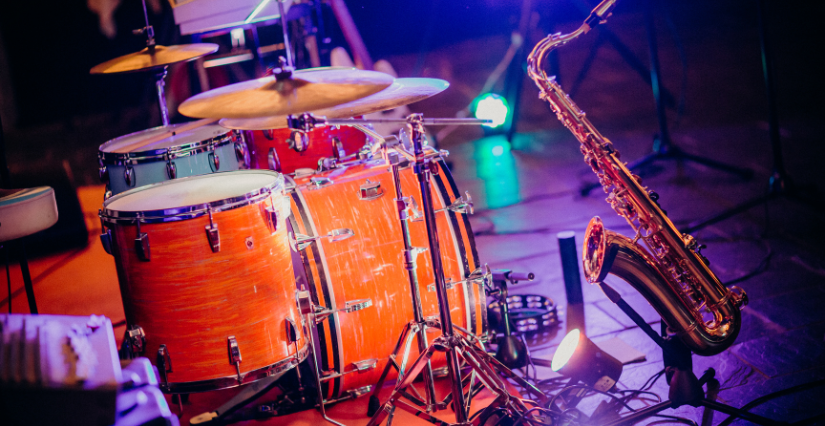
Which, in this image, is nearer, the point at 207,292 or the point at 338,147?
the point at 207,292

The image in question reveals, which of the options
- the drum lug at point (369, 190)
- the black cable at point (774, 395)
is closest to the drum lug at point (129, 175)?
the drum lug at point (369, 190)

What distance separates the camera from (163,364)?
227 centimetres

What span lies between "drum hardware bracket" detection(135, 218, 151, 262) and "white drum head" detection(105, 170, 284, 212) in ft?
0.21

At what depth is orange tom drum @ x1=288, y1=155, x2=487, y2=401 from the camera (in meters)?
2.49

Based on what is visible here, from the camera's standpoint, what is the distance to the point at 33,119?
4.57m

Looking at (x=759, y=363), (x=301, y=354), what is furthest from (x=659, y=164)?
(x=301, y=354)

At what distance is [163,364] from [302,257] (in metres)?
0.63

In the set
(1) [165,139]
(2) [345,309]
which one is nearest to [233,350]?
(2) [345,309]

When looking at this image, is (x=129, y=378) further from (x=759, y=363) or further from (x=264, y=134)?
(x=759, y=363)

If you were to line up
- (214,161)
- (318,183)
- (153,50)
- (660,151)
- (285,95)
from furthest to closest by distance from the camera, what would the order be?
(660,151) → (153,50) → (214,161) → (318,183) → (285,95)

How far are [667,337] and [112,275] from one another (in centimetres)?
338

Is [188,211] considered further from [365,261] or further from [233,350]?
[365,261]

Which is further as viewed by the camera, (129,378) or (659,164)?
(659,164)

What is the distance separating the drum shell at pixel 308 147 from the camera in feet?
10.8
